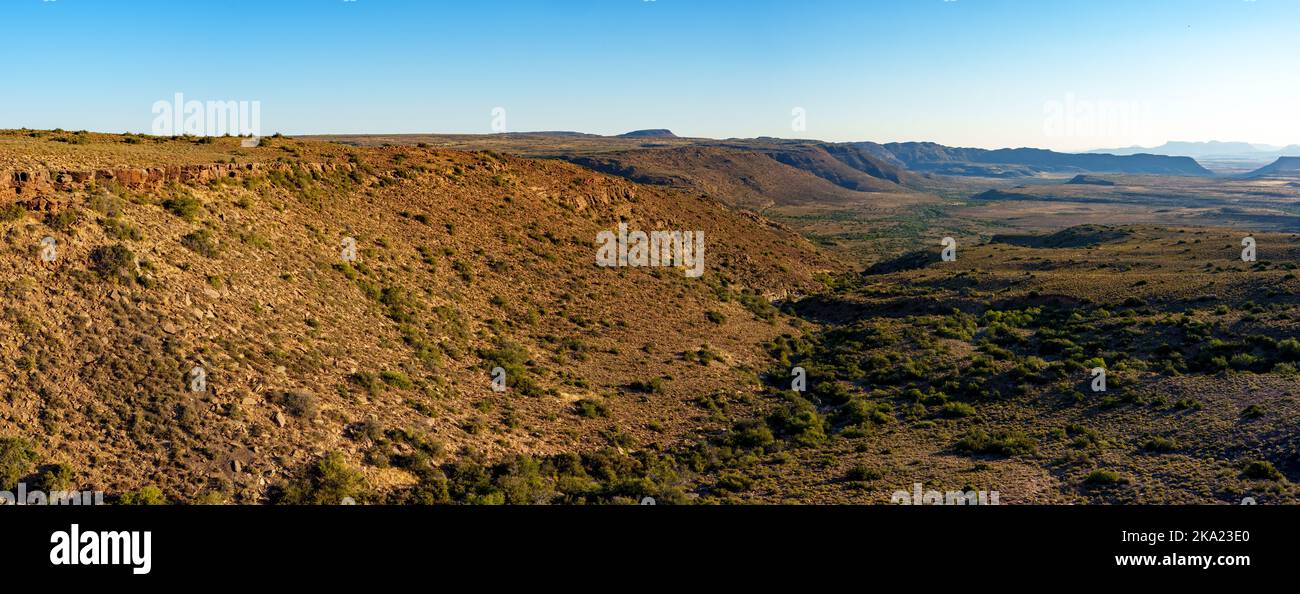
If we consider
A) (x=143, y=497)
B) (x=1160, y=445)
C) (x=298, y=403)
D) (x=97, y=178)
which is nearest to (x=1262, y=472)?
(x=1160, y=445)

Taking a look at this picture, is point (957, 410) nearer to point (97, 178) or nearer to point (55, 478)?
point (55, 478)

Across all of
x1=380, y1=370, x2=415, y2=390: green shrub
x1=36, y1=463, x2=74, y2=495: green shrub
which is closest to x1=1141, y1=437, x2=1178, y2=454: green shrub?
x1=380, y1=370, x2=415, y2=390: green shrub

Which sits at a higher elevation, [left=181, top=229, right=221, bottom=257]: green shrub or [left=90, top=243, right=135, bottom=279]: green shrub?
[left=181, top=229, right=221, bottom=257]: green shrub

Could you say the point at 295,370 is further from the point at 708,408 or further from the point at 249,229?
the point at 708,408

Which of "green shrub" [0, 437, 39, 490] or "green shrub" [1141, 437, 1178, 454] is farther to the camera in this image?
"green shrub" [1141, 437, 1178, 454]

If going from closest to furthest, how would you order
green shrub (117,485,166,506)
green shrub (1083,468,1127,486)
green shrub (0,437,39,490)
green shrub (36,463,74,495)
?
green shrub (0,437,39,490) < green shrub (36,463,74,495) < green shrub (117,485,166,506) < green shrub (1083,468,1127,486)

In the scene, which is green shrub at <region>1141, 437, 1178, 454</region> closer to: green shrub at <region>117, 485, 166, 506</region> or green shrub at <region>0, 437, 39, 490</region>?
green shrub at <region>117, 485, 166, 506</region>

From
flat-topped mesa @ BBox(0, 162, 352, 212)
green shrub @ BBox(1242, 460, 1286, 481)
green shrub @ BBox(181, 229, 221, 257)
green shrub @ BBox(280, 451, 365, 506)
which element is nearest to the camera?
green shrub @ BBox(280, 451, 365, 506)

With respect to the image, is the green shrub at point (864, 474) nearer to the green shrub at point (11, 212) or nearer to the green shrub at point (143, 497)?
the green shrub at point (143, 497)
